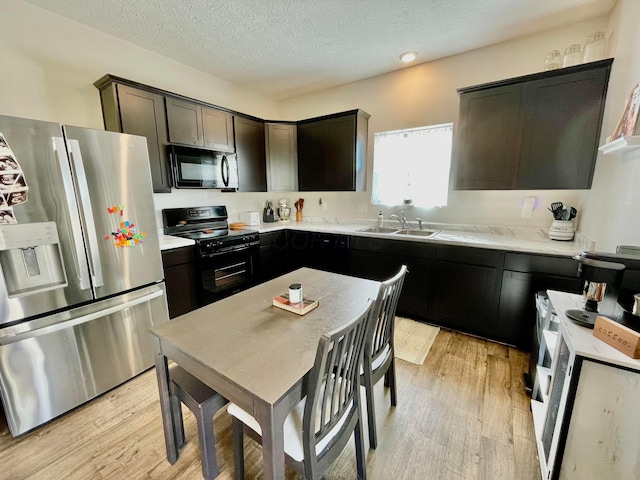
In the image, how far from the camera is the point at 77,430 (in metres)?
1.60

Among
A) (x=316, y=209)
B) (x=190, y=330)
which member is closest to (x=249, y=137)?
(x=316, y=209)

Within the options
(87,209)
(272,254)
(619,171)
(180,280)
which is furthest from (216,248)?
(619,171)

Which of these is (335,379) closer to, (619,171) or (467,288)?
(467,288)

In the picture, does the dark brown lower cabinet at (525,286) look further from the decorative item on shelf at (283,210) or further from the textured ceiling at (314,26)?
the decorative item on shelf at (283,210)

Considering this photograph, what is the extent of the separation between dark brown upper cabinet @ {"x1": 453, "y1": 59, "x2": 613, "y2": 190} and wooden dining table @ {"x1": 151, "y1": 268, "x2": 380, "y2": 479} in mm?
1733

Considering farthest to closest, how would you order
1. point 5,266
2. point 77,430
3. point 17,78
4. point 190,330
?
point 17,78 < point 77,430 < point 5,266 < point 190,330

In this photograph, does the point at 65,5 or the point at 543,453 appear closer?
the point at 543,453

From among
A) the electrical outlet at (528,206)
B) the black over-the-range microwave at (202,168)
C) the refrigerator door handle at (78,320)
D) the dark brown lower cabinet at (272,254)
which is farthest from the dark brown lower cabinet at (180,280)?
the electrical outlet at (528,206)

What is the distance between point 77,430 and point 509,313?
10.6ft

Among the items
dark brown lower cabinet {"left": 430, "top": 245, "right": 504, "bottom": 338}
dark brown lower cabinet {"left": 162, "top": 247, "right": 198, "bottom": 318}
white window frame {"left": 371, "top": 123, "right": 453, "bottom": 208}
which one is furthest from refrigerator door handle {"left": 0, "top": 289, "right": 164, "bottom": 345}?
white window frame {"left": 371, "top": 123, "right": 453, "bottom": 208}

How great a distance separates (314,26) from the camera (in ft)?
7.43

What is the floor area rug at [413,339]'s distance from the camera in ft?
7.32

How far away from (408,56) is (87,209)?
3145 millimetres

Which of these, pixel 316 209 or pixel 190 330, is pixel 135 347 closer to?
pixel 190 330
